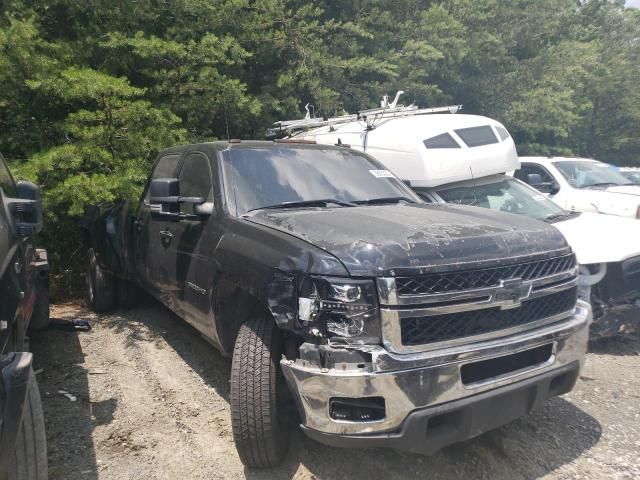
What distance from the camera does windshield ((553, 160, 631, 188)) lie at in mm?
8312

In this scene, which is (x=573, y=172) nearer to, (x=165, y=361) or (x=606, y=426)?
(x=606, y=426)

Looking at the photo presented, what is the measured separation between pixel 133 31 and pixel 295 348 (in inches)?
255

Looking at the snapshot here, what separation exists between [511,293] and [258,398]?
148 centimetres

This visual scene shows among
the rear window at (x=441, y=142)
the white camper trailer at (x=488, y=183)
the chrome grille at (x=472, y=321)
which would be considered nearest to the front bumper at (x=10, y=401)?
the chrome grille at (x=472, y=321)

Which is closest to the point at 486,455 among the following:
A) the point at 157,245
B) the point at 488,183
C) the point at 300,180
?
the point at 300,180

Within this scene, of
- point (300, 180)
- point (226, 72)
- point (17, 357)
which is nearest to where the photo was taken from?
point (17, 357)

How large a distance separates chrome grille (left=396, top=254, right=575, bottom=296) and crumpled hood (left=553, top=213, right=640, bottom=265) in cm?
189

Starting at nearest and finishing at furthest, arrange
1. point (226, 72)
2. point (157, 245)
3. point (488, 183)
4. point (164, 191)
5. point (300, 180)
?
point (164, 191), point (300, 180), point (157, 245), point (488, 183), point (226, 72)

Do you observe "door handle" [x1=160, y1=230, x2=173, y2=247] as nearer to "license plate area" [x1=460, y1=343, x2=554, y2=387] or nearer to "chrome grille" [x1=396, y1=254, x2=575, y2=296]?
"chrome grille" [x1=396, y1=254, x2=575, y2=296]

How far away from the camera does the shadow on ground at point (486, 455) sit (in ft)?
9.61

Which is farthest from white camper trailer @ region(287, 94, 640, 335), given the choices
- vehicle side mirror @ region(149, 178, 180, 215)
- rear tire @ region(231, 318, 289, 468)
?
rear tire @ region(231, 318, 289, 468)

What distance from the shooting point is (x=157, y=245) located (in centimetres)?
450

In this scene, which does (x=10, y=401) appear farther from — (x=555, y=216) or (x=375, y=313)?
(x=555, y=216)

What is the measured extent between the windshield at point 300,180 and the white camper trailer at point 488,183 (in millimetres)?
1196
